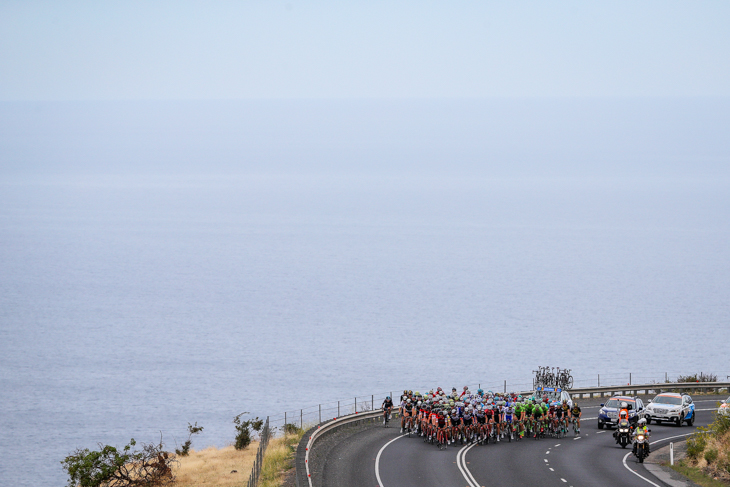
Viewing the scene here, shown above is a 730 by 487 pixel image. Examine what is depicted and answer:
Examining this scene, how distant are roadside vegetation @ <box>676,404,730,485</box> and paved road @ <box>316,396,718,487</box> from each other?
5.51 feet

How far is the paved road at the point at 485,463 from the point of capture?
28.2 metres

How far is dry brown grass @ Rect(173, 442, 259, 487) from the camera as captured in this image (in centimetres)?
3538

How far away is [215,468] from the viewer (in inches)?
1510

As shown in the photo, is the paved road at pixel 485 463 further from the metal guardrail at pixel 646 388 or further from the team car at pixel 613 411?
the metal guardrail at pixel 646 388

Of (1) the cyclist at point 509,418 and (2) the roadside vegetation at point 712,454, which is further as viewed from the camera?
(1) the cyclist at point 509,418

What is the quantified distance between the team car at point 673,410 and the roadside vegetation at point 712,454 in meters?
7.40

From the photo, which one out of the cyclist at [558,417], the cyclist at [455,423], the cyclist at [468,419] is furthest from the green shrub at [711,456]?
the cyclist at [455,423]

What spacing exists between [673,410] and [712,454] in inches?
403

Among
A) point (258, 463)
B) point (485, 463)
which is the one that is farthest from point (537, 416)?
point (258, 463)

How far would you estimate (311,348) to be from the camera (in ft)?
354

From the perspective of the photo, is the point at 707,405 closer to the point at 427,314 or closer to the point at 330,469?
the point at 330,469

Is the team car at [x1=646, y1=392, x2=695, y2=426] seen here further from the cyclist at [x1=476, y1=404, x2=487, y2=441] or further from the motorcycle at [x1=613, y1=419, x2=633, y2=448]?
the cyclist at [x1=476, y1=404, x2=487, y2=441]

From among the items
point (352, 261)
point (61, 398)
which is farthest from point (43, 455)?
point (352, 261)

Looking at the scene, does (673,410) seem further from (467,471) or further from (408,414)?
(467,471)
